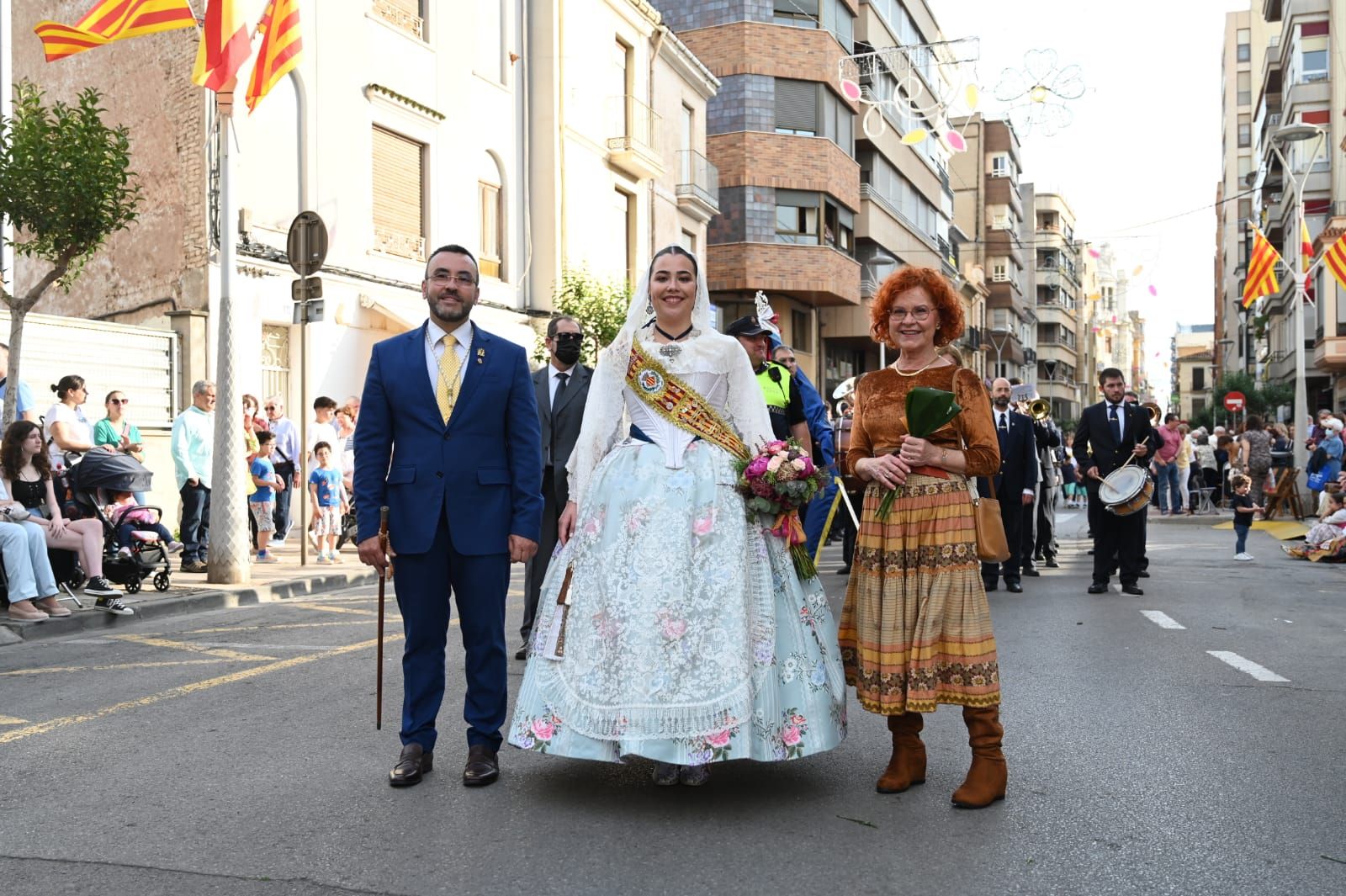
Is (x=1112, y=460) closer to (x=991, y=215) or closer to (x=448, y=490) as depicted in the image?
(x=448, y=490)

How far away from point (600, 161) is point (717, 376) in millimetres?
21933

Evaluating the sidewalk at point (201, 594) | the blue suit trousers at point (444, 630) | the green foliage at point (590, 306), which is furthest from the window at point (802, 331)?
the blue suit trousers at point (444, 630)

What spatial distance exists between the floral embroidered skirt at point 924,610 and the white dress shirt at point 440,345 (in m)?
1.68

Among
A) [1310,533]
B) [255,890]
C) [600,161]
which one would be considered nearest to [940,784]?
[255,890]

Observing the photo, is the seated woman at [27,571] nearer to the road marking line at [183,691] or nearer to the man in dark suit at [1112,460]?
the road marking line at [183,691]

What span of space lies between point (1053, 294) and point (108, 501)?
9478 centimetres

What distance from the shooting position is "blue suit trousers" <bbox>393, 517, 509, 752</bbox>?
475 cm

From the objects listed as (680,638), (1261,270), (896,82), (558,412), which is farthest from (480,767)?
(896,82)

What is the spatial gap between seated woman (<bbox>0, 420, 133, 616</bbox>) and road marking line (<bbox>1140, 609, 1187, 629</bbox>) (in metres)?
7.84

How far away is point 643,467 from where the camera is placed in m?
4.65

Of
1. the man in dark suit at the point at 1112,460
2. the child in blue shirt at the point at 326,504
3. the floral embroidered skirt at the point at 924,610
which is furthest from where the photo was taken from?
the child in blue shirt at the point at 326,504

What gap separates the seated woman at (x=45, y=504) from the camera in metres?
9.40

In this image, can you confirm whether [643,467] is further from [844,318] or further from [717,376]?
[844,318]

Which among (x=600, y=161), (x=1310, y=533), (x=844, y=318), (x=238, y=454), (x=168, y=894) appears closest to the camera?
(x=168, y=894)
